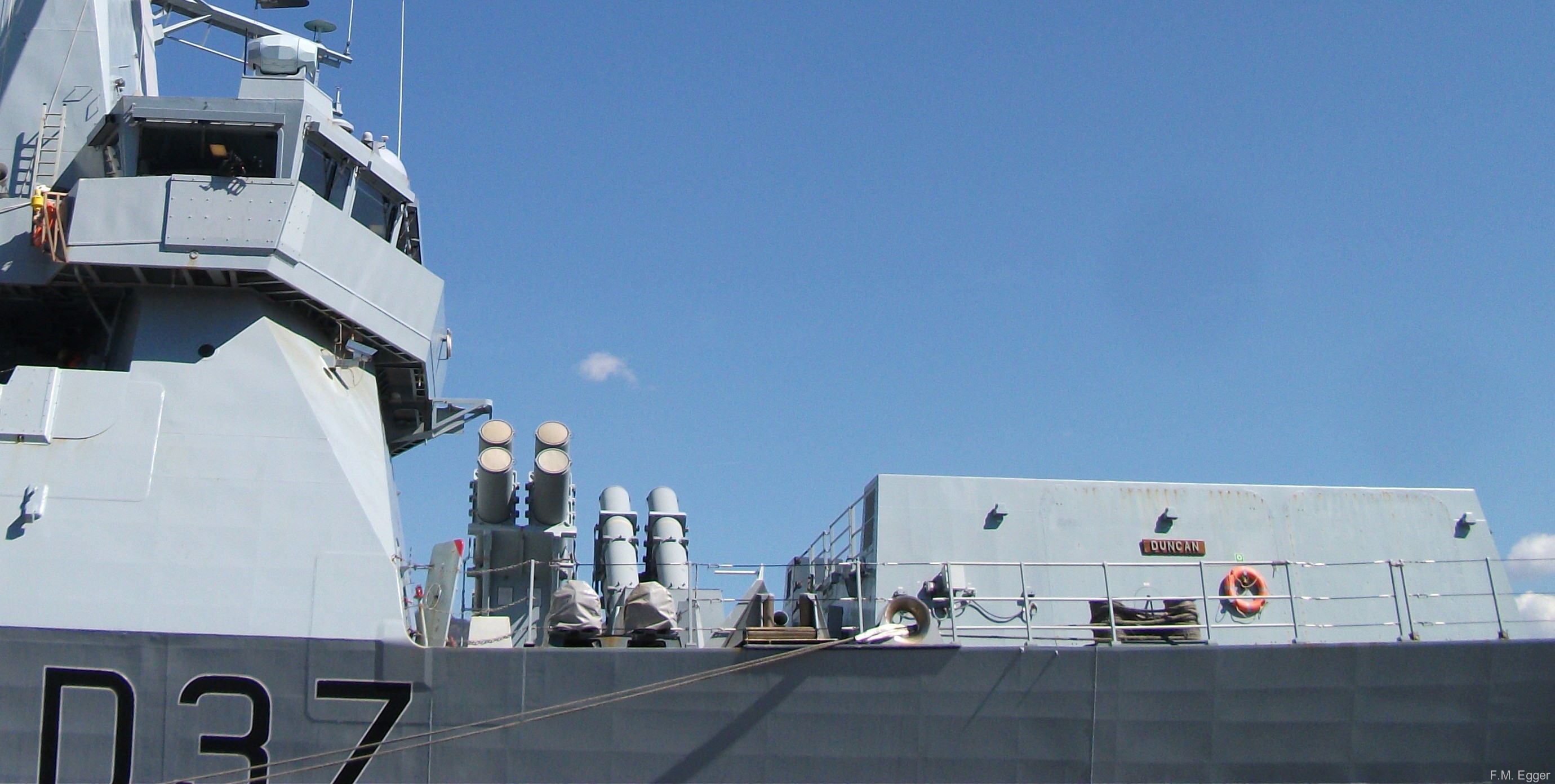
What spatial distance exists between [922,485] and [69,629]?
7.57 metres

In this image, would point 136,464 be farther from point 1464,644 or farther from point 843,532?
point 1464,644

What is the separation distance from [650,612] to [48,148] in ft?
24.1

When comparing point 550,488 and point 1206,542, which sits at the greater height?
point 550,488

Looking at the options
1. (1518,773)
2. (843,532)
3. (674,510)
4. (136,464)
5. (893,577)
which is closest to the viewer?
(1518,773)

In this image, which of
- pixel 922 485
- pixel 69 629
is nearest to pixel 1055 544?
pixel 922 485

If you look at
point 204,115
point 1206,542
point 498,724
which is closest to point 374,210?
point 204,115

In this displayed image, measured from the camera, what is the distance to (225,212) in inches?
448

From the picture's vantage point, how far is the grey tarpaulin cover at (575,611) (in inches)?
429

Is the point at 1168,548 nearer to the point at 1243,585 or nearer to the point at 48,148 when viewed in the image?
the point at 1243,585

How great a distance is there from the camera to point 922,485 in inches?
496

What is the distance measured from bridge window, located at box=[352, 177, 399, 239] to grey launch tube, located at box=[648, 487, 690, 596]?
17.5ft

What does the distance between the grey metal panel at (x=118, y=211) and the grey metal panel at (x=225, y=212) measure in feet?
0.48

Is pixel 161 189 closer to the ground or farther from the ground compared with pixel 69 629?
farther from the ground

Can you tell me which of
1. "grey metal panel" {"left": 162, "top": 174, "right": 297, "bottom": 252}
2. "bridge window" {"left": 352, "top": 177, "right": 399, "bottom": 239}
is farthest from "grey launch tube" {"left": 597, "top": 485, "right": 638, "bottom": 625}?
"grey metal panel" {"left": 162, "top": 174, "right": 297, "bottom": 252}
